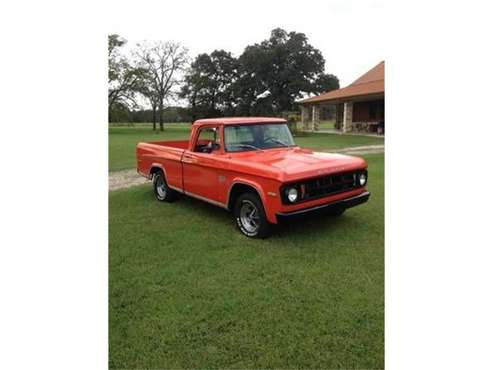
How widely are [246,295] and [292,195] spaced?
1.48m

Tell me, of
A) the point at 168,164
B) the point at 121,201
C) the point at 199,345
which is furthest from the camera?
the point at 121,201

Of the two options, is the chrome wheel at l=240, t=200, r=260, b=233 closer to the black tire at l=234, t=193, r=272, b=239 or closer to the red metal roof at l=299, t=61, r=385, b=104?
the black tire at l=234, t=193, r=272, b=239

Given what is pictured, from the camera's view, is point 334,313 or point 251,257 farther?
point 251,257

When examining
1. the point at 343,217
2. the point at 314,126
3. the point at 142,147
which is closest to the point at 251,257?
the point at 343,217

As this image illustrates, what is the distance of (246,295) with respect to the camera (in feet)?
11.3

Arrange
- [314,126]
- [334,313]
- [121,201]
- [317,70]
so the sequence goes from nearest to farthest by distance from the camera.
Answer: [334,313] → [121,201] → [314,126] → [317,70]

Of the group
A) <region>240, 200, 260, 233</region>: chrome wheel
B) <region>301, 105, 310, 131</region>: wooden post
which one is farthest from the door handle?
<region>301, 105, 310, 131</region>: wooden post

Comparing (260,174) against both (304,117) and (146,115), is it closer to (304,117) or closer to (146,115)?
(304,117)

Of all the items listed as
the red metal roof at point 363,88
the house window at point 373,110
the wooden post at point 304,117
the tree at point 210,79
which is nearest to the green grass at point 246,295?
the red metal roof at point 363,88

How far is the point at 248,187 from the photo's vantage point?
502 cm

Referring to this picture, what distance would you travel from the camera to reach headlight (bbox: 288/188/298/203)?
442 centimetres

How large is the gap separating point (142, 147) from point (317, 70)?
34285mm

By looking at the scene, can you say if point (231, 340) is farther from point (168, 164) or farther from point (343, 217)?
point (168, 164)

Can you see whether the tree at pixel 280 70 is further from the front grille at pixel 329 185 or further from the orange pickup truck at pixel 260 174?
the front grille at pixel 329 185
